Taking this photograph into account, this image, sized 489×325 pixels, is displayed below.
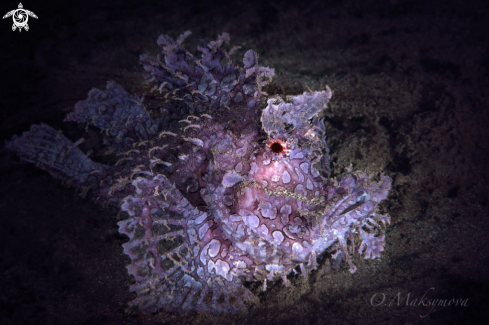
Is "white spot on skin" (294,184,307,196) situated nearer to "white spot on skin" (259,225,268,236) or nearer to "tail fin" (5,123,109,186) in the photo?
"white spot on skin" (259,225,268,236)

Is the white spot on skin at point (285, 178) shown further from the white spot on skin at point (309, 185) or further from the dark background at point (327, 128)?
the dark background at point (327, 128)

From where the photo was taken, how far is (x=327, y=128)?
3707 millimetres

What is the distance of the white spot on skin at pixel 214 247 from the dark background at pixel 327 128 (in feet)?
2.18

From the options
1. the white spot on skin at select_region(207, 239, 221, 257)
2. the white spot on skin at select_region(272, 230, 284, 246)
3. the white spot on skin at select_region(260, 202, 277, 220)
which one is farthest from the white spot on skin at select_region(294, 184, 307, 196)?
the white spot on skin at select_region(207, 239, 221, 257)

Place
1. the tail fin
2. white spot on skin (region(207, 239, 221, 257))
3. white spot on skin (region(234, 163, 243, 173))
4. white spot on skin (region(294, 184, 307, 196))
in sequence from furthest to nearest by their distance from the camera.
Result: 1. the tail fin
2. white spot on skin (region(207, 239, 221, 257))
3. white spot on skin (region(234, 163, 243, 173))
4. white spot on skin (region(294, 184, 307, 196))

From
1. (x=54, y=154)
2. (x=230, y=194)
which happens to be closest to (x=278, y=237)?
(x=230, y=194)

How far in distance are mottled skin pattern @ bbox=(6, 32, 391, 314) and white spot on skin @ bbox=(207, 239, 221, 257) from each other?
1 cm

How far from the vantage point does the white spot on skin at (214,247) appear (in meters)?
2.63

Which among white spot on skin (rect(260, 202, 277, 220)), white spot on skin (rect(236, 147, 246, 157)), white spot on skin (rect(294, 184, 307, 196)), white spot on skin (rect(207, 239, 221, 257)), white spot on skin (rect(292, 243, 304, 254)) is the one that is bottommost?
white spot on skin (rect(292, 243, 304, 254))

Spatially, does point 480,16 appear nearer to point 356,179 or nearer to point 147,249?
point 356,179

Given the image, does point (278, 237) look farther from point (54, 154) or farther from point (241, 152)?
point (54, 154)

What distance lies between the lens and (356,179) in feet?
7.57

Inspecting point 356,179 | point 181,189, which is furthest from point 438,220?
point 181,189

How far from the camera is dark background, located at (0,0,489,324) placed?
266 centimetres
